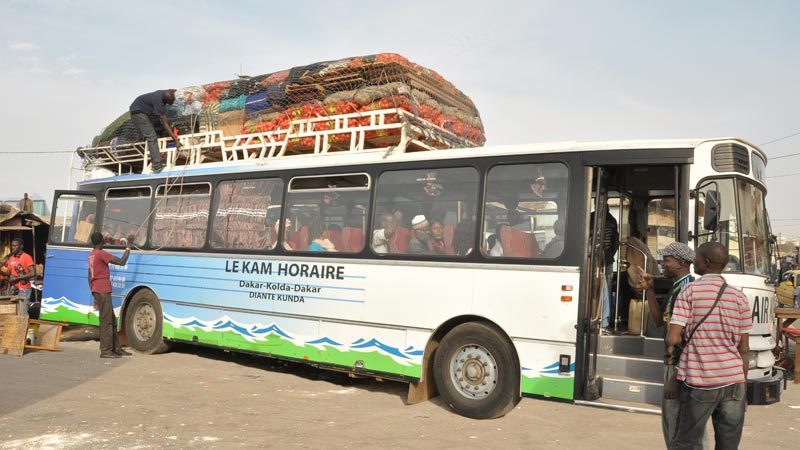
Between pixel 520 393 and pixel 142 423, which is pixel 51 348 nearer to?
pixel 142 423

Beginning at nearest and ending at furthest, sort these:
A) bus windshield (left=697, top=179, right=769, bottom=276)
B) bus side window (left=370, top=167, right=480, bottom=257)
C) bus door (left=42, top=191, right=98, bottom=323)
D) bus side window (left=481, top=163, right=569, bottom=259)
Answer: bus windshield (left=697, top=179, right=769, bottom=276) → bus side window (left=481, top=163, right=569, bottom=259) → bus side window (left=370, top=167, right=480, bottom=257) → bus door (left=42, top=191, right=98, bottom=323)

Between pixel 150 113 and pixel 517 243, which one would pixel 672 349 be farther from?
pixel 150 113

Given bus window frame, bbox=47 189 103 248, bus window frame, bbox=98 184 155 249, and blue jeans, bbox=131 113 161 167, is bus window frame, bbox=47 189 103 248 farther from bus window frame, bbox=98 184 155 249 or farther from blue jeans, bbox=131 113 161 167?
blue jeans, bbox=131 113 161 167

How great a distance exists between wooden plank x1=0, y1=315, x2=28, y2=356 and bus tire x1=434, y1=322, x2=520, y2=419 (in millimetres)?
6868

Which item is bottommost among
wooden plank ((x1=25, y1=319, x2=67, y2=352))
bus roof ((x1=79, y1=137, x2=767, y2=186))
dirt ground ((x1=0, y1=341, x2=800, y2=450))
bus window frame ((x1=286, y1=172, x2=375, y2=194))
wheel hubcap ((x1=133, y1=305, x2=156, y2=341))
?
dirt ground ((x1=0, y1=341, x2=800, y2=450))

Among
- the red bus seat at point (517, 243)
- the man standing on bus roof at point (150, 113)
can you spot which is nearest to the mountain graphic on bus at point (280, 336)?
A: the red bus seat at point (517, 243)

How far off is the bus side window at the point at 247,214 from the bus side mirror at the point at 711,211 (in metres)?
5.35

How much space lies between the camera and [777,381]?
685 centimetres

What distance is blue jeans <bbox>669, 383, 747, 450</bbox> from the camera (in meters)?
4.50

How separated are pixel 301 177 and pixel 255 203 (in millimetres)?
938

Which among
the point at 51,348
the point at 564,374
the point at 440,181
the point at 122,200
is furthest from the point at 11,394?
the point at 564,374

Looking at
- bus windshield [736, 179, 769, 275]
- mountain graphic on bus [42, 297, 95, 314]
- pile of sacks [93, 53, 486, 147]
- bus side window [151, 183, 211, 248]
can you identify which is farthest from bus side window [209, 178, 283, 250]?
bus windshield [736, 179, 769, 275]

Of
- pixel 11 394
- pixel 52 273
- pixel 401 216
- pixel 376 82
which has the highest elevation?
pixel 376 82

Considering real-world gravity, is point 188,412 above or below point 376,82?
below
